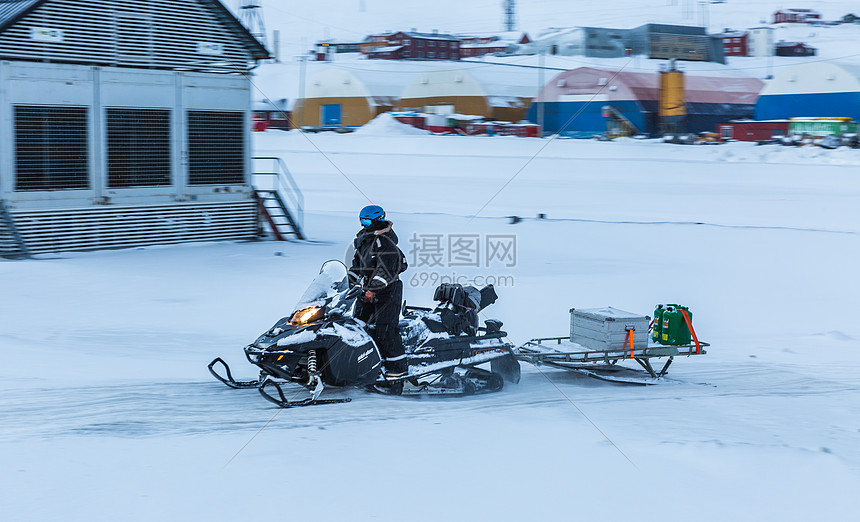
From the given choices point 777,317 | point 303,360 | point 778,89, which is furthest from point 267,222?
point 778,89

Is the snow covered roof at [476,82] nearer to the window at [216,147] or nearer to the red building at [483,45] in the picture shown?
the red building at [483,45]

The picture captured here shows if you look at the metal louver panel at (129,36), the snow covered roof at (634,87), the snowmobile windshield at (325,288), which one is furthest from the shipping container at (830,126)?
the snowmobile windshield at (325,288)

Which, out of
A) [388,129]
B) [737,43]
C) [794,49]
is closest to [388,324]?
[388,129]

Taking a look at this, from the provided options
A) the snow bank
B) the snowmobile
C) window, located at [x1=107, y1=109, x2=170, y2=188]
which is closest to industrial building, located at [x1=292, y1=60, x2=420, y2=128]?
the snow bank

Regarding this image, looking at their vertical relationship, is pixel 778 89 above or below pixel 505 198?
above

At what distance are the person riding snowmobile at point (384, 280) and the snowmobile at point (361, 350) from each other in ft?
0.32

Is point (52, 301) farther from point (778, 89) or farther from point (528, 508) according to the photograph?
point (778, 89)

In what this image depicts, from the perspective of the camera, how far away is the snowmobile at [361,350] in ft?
24.8

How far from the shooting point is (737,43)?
79125mm

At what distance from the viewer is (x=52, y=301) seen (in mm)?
12562

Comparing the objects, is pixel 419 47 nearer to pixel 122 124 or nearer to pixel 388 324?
pixel 122 124

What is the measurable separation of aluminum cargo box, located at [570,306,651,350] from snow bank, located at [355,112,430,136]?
44757mm

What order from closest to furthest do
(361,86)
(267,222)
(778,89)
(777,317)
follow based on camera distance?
(777,317), (267,222), (778,89), (361,86)

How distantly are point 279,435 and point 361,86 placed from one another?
189 ft
